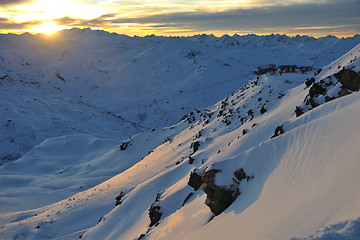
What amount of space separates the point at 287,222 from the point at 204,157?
1122 centimetres

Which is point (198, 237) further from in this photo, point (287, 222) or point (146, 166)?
point (146, 166)

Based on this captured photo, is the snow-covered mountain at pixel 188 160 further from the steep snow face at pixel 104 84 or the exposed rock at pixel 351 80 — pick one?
the steep snow face at pixel 104 84

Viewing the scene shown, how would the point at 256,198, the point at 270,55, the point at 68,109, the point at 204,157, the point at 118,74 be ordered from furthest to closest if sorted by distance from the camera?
the point at 270,55 → the point at 118,74 → the point at 68,109 → the point at 204,157 → the point at 256,198

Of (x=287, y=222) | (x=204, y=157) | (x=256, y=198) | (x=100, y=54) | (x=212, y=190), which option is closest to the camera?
(x=287, y=222)

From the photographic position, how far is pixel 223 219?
23.5 feet

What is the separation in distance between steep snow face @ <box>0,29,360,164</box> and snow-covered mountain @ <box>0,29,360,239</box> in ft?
1.56

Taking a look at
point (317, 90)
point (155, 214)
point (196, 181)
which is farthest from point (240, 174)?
point (317, 90)

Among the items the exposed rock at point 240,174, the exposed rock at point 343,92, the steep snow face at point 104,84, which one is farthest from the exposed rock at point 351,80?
the steep snow face at point 104,84

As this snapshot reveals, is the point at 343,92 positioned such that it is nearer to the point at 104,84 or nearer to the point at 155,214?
the point at 155,214

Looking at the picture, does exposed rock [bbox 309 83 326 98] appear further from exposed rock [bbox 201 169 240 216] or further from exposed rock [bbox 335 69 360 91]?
exposed rock [bbox 201 169 240 216]

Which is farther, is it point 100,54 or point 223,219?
point 100,54

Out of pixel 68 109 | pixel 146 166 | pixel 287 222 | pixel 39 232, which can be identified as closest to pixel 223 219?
pixel 287 222

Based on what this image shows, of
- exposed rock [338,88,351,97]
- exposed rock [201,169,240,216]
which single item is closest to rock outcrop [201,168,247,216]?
exposed rock [201,169,240,216]

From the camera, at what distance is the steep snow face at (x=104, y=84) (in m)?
47.7
